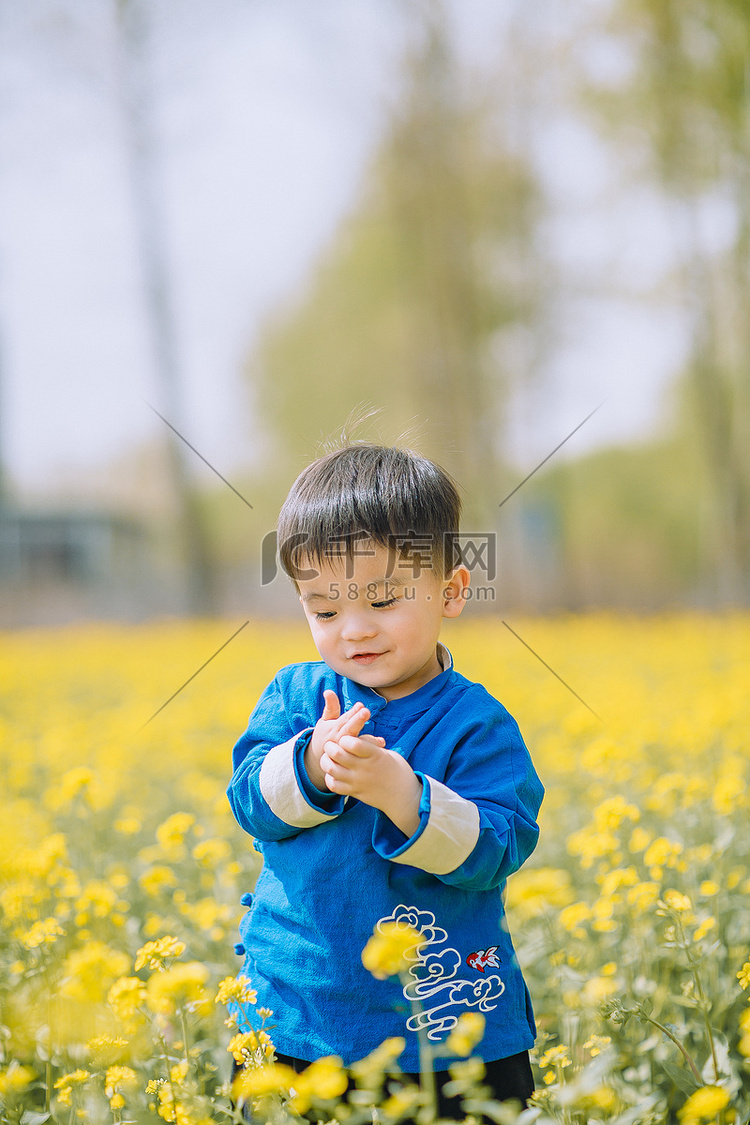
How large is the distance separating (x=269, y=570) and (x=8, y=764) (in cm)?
296

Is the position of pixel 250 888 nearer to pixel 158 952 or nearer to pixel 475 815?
pixel 158 952

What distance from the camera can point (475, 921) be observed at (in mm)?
1481

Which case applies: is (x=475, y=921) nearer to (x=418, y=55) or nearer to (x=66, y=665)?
(x=66, y=665)

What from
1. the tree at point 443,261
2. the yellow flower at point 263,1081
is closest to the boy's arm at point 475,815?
the yellow flower at point 263,1081

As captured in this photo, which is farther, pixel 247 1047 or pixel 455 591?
pixel 455 591

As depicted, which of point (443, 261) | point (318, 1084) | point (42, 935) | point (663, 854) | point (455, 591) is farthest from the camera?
point (443, 261)

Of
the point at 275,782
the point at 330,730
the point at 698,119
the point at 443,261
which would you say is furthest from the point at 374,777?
the point at 443,261

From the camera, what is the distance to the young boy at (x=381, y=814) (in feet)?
4.65

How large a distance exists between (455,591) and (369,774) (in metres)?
0.45

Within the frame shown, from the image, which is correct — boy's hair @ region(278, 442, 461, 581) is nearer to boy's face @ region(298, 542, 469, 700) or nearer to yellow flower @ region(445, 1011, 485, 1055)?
boy's face @ region(298, 542, 469, 700)

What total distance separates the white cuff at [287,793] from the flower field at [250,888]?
0.85 ft

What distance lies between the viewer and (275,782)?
1.43 metres

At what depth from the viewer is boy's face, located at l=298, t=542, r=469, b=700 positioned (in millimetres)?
1454

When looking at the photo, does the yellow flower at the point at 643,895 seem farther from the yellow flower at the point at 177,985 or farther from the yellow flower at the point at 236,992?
the yellow flower at the point at 177,985
